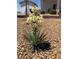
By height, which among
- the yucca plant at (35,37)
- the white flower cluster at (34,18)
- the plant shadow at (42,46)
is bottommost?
the plant shadow at (42,46)

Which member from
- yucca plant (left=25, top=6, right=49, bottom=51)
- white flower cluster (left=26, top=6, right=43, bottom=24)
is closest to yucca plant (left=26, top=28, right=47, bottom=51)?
yucca plant (left=25, top=6, right=49, bottom=51)

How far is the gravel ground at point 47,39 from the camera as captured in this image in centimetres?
208

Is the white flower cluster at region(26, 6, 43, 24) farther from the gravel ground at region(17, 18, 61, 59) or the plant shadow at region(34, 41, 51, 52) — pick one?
the plant shadow at region(34, 41, 51, 52)

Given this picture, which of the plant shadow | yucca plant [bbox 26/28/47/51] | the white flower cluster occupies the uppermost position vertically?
the white flower cluster

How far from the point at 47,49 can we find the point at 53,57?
13cm

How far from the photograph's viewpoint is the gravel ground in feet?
6.84

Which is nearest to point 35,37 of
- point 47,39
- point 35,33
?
point 35,33

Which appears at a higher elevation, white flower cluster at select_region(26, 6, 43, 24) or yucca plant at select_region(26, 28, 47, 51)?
white flower cluster at select_region(26, 6, 43, 24)

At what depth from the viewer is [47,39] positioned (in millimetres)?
2148

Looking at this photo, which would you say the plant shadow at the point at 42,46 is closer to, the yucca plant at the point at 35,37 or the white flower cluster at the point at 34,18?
the yucca plant at the point at 35,37

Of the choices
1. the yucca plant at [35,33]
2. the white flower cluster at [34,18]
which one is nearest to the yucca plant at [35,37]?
the yucca plant at [35,33]

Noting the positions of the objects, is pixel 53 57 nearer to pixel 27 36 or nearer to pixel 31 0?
pixel 27 36
